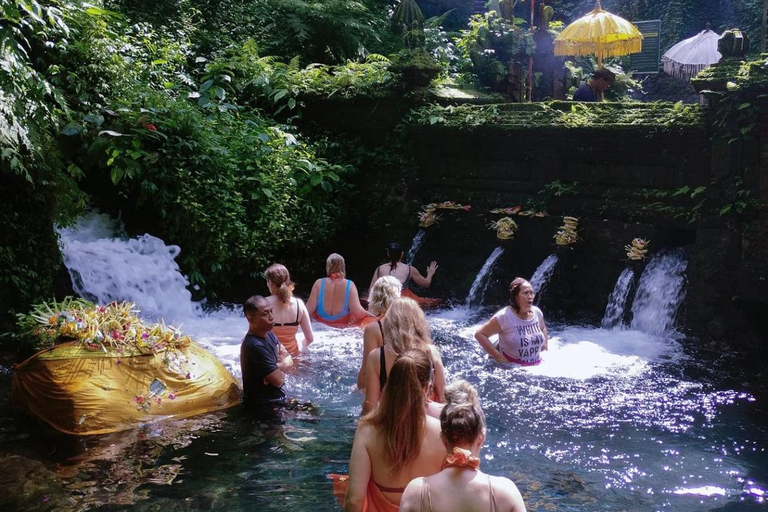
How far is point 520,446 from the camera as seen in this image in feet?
22.3

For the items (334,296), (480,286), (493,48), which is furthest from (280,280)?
(493,48)

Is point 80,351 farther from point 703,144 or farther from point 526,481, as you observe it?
point 703,144

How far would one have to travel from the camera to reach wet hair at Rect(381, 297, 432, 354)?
16.7 feet

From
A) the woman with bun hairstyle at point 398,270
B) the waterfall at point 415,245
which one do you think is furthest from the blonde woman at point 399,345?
the waterfall at point 415,245

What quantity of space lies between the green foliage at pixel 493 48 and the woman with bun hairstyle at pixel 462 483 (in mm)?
12029

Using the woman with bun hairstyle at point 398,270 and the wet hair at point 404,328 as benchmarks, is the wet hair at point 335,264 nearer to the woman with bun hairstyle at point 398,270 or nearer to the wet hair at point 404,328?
the woman with bun hairstyle at point 398,270

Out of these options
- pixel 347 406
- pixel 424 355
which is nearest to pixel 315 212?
pixel 347 406

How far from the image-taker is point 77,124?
11.6 metres

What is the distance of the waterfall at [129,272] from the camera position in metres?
10.9

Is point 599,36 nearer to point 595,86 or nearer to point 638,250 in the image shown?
point 595,86

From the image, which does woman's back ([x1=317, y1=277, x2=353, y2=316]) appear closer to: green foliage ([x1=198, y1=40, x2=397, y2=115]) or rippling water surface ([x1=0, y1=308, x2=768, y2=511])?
rippling water surface ([x1=0, y1=308, x2=768, y2=511])

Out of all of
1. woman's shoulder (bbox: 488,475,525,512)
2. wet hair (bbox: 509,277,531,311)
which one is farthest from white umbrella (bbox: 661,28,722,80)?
woman's shoulder (bbox: 488,475,525,512)

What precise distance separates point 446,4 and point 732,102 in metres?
15.0

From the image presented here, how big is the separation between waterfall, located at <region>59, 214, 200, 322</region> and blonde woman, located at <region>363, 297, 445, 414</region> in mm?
6596
